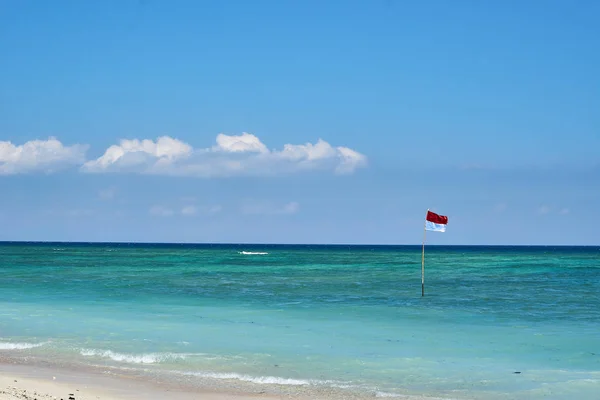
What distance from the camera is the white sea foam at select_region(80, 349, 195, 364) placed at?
16.2m

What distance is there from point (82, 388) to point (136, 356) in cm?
389

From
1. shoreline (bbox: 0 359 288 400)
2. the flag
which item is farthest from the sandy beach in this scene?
the flag

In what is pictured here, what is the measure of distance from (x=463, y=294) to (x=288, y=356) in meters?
19.8

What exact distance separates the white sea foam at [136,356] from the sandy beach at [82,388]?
5.79 ft

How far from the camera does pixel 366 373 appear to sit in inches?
593

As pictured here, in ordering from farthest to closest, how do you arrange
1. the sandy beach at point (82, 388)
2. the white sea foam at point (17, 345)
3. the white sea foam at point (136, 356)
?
the white sea foam at point (17, 345) < the white sea foam at point (136, 356) < the sandy beach at point (82, 388)

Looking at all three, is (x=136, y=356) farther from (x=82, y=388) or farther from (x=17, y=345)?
(x=82, y=388)

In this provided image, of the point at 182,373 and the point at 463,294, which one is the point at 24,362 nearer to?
the point at 182,373

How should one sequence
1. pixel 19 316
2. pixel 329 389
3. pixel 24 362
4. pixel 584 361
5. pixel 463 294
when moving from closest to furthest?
1. pixel 329 389
2. pixel 24 362
3. pixel 584 361
4. pixel 19 316
5. pixel 463 294

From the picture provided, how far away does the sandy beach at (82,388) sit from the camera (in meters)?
12.0

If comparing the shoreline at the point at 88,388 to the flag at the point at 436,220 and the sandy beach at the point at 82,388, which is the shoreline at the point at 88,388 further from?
the flag at the point at 436,220

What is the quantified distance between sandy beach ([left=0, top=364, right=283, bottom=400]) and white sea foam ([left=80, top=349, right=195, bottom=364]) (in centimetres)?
177

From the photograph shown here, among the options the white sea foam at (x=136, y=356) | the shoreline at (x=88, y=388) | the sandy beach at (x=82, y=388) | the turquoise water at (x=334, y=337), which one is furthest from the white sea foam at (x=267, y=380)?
the white sea foam at (x=136, y=356)

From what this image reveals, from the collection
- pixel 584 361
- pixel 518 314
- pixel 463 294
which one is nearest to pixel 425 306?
pixel 518 314
